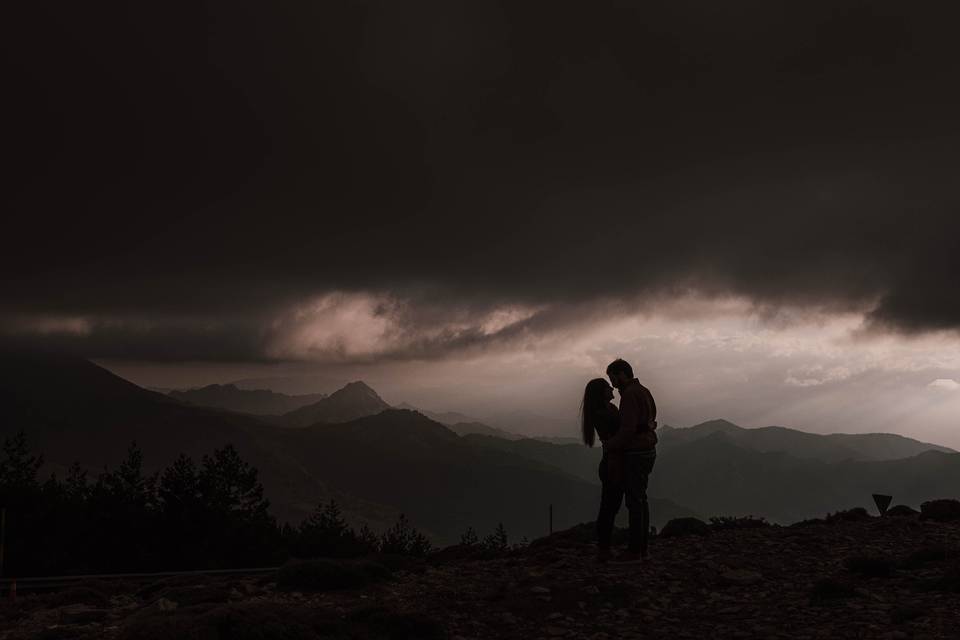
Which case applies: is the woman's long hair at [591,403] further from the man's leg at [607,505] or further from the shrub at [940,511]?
the shrub at [940,511]

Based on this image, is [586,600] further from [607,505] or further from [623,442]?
[623,442]

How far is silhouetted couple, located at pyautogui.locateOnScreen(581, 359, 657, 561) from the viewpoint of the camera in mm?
11875

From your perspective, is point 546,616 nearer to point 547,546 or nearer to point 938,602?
point 938,602

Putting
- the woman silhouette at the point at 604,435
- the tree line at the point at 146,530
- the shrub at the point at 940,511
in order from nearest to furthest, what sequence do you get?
the woman silhouette at the point at 604,435, the shrub at the point at 940,511, the tree line at the point at 146,530

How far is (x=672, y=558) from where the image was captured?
13.0m

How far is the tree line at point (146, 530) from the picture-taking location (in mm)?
33375

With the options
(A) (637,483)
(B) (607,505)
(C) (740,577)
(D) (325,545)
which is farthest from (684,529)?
(D) (325,545)

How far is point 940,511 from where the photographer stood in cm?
1689

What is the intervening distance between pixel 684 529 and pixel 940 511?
5.88 m

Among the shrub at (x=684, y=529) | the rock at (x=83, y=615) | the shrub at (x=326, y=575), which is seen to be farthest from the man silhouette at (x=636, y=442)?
the rock at (x=83, y=615)

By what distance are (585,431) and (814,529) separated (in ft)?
22.9

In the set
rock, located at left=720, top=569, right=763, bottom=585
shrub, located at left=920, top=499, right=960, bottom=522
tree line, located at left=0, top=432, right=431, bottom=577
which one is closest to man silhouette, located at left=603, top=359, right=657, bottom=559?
rock, located at left=720, top=569, right=763, bottom=585

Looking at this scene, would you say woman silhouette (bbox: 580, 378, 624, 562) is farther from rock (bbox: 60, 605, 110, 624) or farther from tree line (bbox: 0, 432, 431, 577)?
tree line (bbox: 0, 432, 431, 577)

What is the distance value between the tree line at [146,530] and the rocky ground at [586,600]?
18572 millimetres
